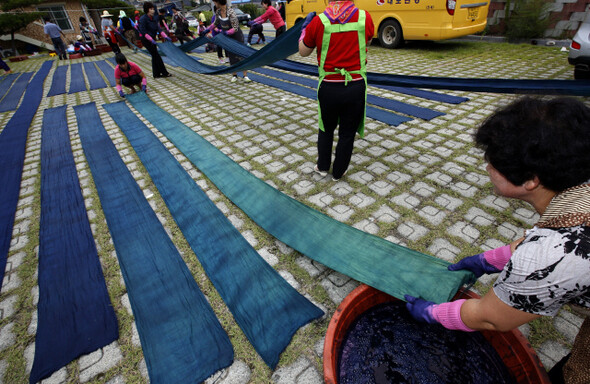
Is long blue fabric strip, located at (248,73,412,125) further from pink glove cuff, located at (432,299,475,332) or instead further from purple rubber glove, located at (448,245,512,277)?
pink glove cuff, located at (432,299,475,332)

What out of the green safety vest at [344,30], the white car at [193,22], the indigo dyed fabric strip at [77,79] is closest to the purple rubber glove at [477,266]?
the green safety vest at [344,30]

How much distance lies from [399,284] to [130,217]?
2.70 metres

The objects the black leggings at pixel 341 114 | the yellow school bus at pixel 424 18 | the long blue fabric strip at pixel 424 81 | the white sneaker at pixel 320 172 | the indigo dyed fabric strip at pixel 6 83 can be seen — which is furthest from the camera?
the indigo dyed fabric strip at pixel 6 83

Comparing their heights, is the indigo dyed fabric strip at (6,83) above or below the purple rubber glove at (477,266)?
above

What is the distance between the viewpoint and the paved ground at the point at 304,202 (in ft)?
5.88

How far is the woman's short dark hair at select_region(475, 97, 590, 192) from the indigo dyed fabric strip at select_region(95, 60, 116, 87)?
32.4 feet

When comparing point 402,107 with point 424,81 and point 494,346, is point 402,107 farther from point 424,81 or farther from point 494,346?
point 494,346

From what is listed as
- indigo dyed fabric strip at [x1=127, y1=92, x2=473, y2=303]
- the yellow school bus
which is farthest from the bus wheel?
indigo dyed fabric strip at [x1=127, y1=92, x2=473, y2=303]

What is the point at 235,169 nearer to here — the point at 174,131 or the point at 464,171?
the point at 174,131

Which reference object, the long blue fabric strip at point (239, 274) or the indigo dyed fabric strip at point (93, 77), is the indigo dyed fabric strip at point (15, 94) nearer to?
the indigo dyed fabric strip at point (93, 77)

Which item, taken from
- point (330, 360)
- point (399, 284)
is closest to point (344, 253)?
point (399, 284)

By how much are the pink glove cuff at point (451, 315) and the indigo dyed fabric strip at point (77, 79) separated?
33.0 feet

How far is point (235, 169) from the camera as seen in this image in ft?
11.9

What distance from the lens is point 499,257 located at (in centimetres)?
165
